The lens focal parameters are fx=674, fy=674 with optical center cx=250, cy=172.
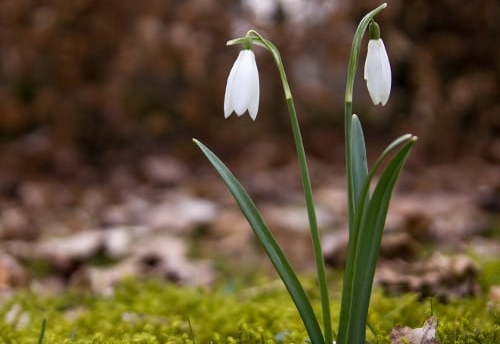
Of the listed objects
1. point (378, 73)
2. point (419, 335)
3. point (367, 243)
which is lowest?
point (419, 335)

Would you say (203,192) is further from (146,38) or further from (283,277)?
(283,277)

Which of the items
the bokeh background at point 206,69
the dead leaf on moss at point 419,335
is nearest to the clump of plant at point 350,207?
the dead leaf on moss at point 419,335

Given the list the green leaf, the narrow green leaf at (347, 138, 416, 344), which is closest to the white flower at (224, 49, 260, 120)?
the green leaf

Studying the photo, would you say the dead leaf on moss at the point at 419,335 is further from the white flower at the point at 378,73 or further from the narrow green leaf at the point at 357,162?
the white flower at the point at 378,73

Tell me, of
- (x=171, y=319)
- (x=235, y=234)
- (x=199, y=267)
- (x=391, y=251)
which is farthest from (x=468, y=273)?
(x=235, y=234)

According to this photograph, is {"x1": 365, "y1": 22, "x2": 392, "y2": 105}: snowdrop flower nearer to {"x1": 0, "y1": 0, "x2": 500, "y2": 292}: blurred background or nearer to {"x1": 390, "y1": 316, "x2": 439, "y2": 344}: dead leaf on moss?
{"x1": 390, "y1": 316, "x2": 439, "y2": 344}: dead leaf on moss

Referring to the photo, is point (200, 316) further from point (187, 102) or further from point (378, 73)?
point (187, 102)

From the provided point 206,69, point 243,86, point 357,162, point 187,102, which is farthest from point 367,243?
point 187,102
